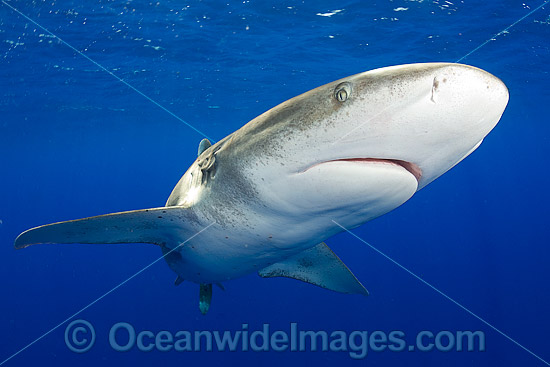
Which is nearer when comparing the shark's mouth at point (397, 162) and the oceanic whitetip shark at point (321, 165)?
the oceanic whitetip shark at point (321, 165)

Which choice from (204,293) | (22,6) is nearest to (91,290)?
(22,6)

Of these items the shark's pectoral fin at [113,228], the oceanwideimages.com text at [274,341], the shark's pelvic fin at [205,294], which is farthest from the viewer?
the oceanwideimages.com text at [274,341]

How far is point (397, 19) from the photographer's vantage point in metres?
14.6

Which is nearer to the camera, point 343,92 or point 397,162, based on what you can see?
point 343,92

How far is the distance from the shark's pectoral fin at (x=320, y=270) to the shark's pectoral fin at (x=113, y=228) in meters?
1.71

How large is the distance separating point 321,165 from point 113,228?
2149 mm

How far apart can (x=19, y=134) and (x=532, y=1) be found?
4160 centimetres

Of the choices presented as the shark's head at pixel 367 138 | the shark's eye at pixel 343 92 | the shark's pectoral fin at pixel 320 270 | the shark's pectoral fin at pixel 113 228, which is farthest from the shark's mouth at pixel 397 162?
the shark's pectoral fin at pixel 320 270

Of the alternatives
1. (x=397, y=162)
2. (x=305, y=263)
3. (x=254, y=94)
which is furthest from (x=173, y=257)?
(x=254, y=94)

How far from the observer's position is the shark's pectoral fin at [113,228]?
10.2ft

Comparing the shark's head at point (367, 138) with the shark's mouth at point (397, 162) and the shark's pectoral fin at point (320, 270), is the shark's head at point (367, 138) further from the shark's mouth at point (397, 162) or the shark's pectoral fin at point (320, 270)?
the shark's pectoral fin at point (320, 270)

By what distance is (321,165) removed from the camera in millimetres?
2086

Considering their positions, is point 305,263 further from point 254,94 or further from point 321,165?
point 254,94

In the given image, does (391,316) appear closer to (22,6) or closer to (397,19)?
(397,19)
